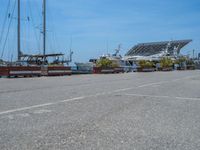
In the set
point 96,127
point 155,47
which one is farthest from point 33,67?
point 155,47

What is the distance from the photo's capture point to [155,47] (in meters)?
147

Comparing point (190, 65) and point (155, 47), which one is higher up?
point (155, 47)

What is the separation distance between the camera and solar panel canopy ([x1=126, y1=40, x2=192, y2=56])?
135m

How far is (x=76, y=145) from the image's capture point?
5.37m

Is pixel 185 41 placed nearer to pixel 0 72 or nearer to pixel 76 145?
pixel 0 72

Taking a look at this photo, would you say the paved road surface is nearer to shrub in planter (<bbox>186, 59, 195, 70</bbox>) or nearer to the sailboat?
the sailboat

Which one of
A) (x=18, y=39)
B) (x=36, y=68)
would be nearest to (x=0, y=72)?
(x=36, y=68)

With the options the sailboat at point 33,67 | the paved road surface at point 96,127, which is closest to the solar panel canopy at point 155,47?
the sailboat at point 33,67

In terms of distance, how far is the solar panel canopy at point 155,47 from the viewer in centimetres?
13538

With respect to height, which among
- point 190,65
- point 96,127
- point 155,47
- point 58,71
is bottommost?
point 96,127

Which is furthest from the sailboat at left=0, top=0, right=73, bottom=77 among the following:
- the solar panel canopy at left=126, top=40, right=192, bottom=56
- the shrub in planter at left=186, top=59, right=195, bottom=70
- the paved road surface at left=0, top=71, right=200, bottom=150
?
the solar panel canopy at left=126, top=40, right=192, bottom=56

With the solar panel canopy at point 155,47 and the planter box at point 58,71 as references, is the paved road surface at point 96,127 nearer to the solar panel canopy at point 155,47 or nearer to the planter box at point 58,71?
the planter box at point 58,71

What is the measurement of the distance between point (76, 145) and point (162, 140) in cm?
152

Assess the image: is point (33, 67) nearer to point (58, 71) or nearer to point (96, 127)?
point (58, 71)
